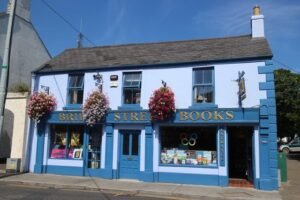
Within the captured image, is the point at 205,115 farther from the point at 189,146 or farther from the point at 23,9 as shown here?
the point at 23,9

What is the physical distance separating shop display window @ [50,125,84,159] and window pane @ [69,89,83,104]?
4.33ft

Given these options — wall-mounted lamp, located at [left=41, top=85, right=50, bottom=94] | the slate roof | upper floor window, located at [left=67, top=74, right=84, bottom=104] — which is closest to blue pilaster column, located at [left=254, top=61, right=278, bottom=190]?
the slate roof

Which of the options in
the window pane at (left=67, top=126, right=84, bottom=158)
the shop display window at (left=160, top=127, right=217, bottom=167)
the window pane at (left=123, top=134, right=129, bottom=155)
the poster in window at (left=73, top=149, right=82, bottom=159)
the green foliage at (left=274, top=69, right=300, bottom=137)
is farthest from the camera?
the green foliage at (left=274, top=69, right=300, bottom=137)

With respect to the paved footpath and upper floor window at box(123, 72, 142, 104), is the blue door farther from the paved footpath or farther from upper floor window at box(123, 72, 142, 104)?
upper floor window at box(123, 72, 142, 104)

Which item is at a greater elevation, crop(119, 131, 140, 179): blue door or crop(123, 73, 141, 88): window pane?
crop(123, 73, 141, 88): window pane

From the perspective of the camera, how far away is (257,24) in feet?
53.9

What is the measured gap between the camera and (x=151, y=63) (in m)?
16.3

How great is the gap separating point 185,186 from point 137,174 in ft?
8.97

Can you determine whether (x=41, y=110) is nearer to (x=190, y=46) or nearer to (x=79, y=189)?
(x=79, y=189)

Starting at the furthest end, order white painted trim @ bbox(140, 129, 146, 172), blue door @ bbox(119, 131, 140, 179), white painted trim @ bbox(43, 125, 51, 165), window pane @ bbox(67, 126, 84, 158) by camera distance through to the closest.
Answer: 1. white painted trim @ bbox(43, 125, 51, 165)
2. window pane @ bbox(67, 126, 84, 158)
3. blue door @ bbox(119, 131, 140, 179)
4. white painted trim @ bbox(140, 129, 146, 172)

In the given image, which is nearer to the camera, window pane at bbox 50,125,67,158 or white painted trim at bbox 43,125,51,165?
white painted trim at bbox 43,125,51,165

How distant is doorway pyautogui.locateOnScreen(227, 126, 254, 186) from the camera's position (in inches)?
637

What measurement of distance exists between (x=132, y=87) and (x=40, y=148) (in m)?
5.90

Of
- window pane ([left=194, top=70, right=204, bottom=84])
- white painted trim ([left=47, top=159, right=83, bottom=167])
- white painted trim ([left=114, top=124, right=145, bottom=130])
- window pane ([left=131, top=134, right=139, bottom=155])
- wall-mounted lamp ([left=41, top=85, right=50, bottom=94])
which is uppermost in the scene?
window pane ([left=194, top=70, right=204, bottom=84])
